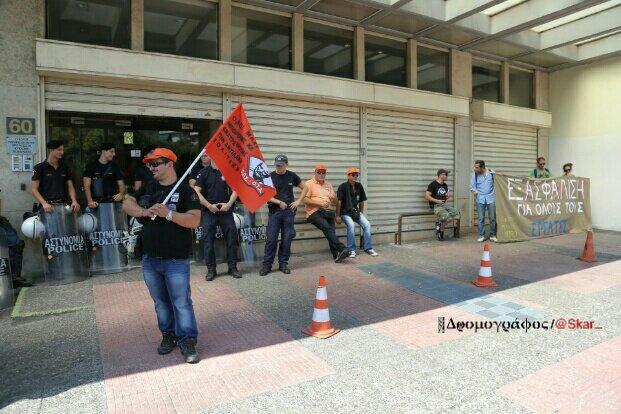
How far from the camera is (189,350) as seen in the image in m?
3.74

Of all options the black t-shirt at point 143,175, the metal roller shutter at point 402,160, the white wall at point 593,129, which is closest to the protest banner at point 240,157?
the black t-shirt at point 143,175

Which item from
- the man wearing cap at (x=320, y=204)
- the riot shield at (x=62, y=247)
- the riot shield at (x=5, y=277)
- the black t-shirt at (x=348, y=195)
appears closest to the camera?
the riot shield at (x=5, y=277)

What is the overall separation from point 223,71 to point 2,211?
13.0 feet

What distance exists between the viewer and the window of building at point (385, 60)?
956 centimetres

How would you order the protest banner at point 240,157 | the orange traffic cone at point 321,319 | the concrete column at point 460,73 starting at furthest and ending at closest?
the concrete column at point 460,73 → the protest banner at point 240,157 → the orange traffic cone at point 321,319

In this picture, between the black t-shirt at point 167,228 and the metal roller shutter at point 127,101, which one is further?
the metal roller shutter at point 127,101

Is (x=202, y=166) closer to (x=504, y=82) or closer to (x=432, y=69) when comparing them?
(x=432, y=69)

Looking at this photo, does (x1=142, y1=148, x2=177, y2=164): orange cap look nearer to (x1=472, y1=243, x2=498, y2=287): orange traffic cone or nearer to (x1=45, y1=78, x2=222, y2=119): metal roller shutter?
(x1=45, y1=78, x2=222, y2=119): metal roller shutter

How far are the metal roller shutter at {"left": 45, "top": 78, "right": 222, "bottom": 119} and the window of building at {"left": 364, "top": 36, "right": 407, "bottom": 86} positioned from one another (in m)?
3.68

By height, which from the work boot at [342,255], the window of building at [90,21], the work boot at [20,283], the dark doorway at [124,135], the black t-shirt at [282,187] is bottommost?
the work boot at [20,283]

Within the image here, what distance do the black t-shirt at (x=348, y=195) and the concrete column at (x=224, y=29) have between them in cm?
313

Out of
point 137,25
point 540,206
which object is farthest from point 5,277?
point 540,206

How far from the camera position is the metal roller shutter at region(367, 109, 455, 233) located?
31.3ft

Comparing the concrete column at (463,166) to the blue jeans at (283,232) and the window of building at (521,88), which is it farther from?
the blue jeans at (283,232)
